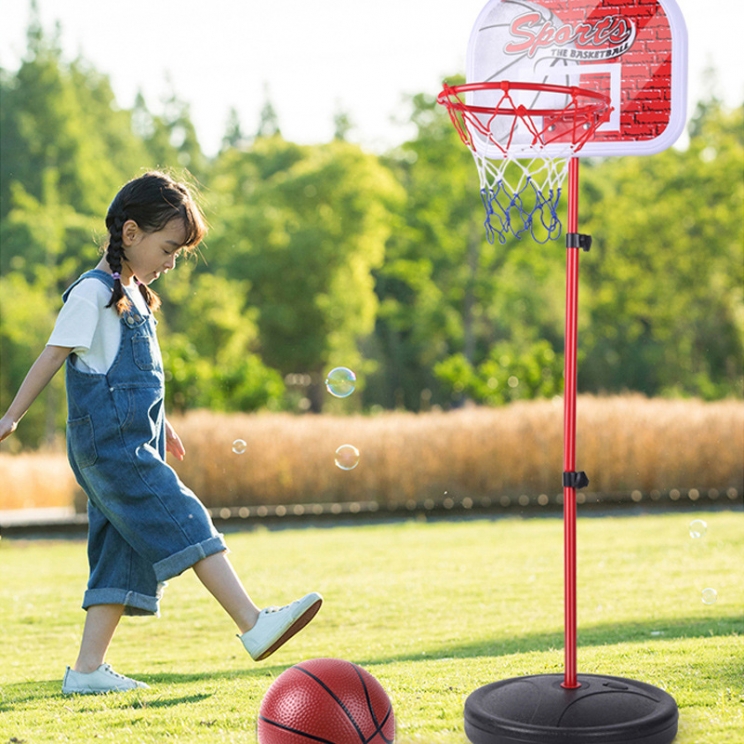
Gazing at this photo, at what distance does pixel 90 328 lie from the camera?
12.6 ft

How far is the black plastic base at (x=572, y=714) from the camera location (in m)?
3.38

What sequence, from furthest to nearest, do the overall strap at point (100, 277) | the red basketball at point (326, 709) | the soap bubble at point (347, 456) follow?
the soap bubble at point (347, 456)
the overall strap at point (100, 277)
the red basketball at point (326, 709)

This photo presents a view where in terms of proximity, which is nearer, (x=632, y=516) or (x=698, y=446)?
(x=632, y=516)

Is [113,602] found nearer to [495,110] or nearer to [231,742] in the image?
[231,742]

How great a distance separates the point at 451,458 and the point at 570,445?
8.54 meters

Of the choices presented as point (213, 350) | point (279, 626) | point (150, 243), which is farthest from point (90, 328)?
→ point (213, 350)

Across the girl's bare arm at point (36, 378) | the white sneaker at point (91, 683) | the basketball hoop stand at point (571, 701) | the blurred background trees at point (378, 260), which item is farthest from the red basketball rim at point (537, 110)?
the blurred background trees at point (378, 260)

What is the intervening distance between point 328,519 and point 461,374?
727 cm

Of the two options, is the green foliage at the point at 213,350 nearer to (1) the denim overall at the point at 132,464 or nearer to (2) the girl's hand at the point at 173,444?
(2) the girl's hand at the point at 173,444

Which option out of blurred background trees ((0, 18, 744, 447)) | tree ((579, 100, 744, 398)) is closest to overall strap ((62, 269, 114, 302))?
blurred background trees ((0, 18, 744, 447))

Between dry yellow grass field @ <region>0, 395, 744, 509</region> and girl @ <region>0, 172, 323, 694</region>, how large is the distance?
26.4ft

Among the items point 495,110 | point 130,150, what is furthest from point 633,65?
point 130,150

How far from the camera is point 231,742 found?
3357 mm

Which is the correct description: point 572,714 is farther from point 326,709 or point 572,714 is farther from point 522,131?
point 522,131
